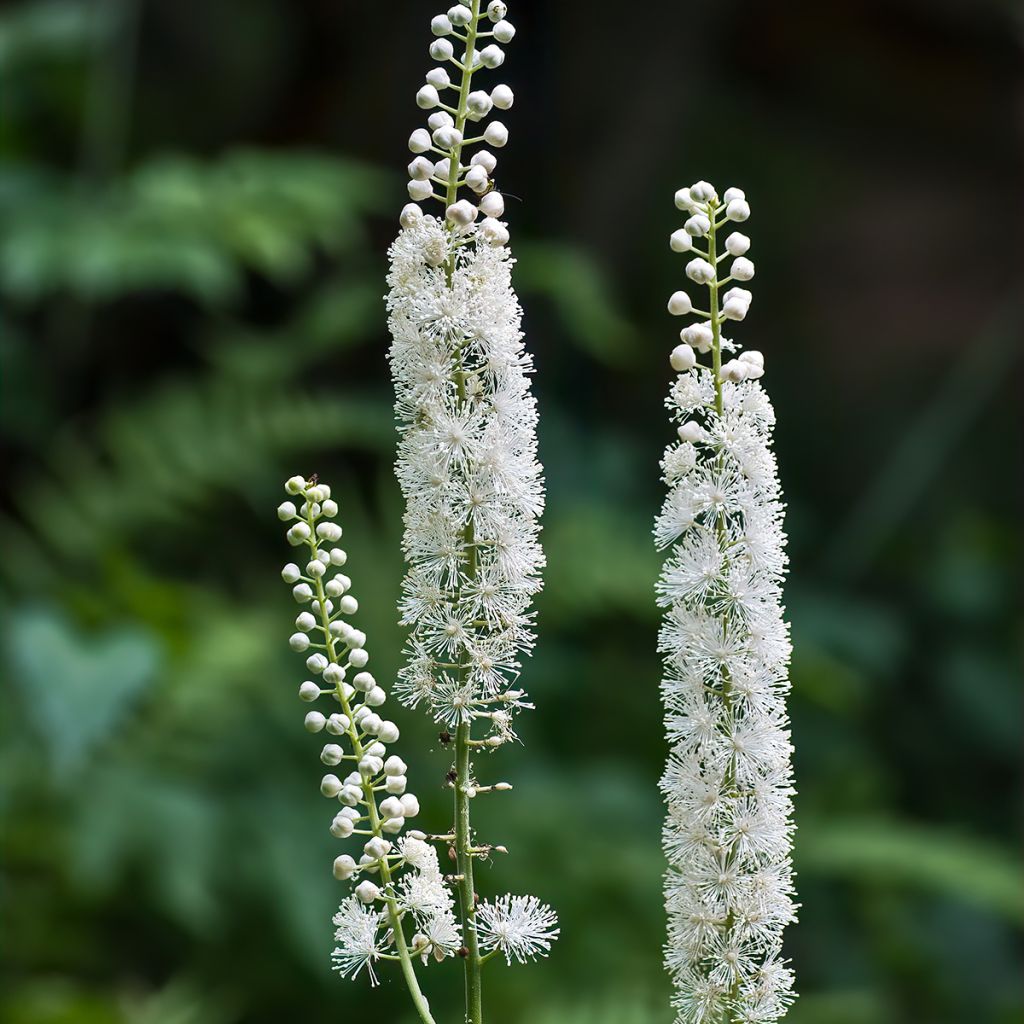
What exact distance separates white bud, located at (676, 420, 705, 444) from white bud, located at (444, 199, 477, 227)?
0.18 meters

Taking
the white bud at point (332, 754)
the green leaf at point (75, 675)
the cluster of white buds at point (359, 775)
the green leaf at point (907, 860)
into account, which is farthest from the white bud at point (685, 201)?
the green leaf at point (907, 860)

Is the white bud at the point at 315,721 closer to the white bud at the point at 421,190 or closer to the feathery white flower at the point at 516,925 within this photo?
the feathery white flower at the point at 516,925

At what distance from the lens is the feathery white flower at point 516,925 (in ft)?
3.01

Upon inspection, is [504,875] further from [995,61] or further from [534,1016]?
[995,61]

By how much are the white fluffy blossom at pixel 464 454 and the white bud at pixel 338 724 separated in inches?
1.7

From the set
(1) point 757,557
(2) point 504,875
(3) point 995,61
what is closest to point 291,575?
(1) point 757,557

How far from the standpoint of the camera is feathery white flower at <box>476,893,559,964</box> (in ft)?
3.01

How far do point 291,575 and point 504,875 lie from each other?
1.95 metres

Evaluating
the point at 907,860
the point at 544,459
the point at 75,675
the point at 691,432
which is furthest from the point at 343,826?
the point at 544,459

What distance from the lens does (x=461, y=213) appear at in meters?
0.86

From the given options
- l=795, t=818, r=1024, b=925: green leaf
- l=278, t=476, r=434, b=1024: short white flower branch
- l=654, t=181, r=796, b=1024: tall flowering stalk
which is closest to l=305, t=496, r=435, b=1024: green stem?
l=278, t=476, r=434, b=1024: short white flower branch

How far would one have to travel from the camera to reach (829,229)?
4.97m

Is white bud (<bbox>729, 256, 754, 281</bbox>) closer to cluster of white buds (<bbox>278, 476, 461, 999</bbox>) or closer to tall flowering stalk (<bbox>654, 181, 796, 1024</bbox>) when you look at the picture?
tall flowering stalk (<bbox>654, 181, 796, 1024</bbox>)

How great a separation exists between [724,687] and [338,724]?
240 mm
